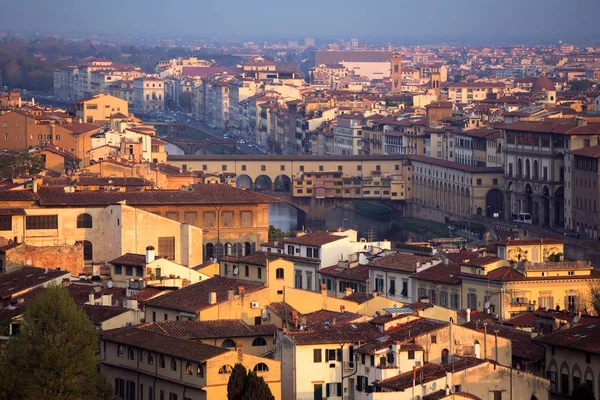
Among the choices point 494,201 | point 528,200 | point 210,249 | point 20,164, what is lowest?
point 494,201

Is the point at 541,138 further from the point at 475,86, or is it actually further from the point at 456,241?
the point at 475,86

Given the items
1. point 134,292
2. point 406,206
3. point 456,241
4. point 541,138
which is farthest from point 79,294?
point 406,206

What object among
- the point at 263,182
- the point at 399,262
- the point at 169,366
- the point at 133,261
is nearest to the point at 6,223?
the point at 133,261

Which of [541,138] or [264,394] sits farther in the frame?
[541,138]

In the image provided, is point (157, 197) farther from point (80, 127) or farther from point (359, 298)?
point (80, 127)

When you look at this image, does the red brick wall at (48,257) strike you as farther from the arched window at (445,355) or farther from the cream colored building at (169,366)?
the arched window at (445,355)

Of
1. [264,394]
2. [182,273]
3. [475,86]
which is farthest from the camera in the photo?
[475,86]

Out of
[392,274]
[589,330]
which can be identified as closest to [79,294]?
[392,274]

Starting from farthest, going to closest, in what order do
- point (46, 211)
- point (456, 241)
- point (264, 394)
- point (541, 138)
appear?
point (541, 138)
point (456, 241)
point (46, 211)
point (264, 394)
